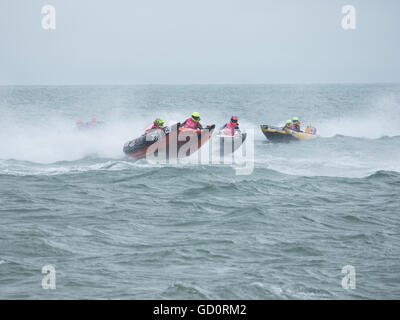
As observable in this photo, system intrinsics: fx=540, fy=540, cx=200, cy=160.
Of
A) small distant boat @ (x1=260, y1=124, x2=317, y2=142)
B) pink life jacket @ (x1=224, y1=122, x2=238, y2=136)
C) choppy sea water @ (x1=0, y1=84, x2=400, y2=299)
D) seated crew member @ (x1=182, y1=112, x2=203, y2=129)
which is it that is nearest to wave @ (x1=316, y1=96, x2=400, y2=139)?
small distant boat @ (x1=260, y1=124, x2=317, y2=142)

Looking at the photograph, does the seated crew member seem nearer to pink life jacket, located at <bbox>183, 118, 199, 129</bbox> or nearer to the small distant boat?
pink life jacket, located at <bbox>183, 118, 199, 129</bbox>

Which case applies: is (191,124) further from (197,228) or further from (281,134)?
(197,228)

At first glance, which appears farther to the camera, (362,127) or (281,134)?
(362,127)

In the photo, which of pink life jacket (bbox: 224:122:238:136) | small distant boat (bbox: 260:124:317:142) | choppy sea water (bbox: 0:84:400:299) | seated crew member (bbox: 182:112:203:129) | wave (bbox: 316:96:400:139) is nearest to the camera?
choppy sea water (bbox: 0:84:400:299)

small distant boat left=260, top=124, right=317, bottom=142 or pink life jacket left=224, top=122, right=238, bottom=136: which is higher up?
pink life jacket left=224, top=122, right=238, bottom=136

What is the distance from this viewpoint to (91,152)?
20672 millimetres

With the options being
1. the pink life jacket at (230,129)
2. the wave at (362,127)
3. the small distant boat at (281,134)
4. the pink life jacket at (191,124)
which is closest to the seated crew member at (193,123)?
the pink life jacket at (191,124)

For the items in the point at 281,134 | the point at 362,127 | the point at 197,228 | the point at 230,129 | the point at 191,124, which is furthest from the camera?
the point at 362,127

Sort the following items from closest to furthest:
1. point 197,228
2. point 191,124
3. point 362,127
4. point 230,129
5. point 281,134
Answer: point 197,228 → point 191,124 → point 230,129 → point 281,134 → point 362,127

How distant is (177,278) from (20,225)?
3874 mm

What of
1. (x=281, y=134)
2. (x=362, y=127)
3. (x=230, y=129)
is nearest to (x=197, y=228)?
(x=230, y=129)
